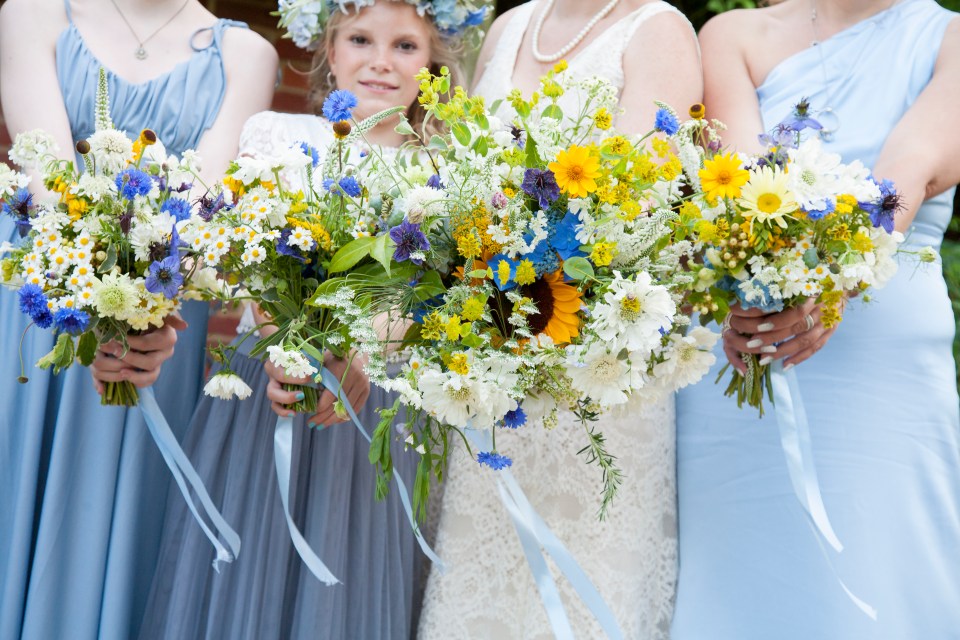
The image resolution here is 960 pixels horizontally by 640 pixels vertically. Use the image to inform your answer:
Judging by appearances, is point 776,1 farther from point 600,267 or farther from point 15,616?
point 15,616

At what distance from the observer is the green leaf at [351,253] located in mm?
1995

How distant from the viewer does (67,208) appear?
7.00 feet

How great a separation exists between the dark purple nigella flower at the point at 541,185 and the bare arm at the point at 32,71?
136 centimetres

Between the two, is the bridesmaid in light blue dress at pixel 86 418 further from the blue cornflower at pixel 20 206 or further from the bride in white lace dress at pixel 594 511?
the bride in white lace dress at pixel 594 511

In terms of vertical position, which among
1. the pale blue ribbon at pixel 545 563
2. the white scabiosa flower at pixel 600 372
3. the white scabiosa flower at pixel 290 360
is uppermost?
the white scabiosa flower at pixel 600 372

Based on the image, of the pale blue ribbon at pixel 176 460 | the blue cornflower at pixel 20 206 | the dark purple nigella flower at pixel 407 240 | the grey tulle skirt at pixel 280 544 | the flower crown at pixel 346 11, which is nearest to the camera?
the dark purple nigella flower at pixel 407 240

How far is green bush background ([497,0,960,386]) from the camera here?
3875 millimetres

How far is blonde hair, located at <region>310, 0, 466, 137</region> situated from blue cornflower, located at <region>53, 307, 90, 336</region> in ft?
3.81

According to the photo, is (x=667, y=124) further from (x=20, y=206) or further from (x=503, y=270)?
(x=20, y=206)

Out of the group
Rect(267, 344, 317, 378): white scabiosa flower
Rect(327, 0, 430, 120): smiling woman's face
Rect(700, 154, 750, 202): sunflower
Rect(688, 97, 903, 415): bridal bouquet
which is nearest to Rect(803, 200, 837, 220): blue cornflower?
Rect(688, 97, 903, 415): bridal bouquet

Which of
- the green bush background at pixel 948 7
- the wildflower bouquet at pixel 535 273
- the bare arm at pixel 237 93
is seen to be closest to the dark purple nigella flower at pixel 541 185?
the wildflower bouquet at pixel 535 273

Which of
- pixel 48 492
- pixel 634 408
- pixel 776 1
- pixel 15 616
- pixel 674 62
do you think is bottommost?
pixel 15 616

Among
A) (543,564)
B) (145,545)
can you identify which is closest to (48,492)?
(145,545)

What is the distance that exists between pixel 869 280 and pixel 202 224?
49.7 inches
